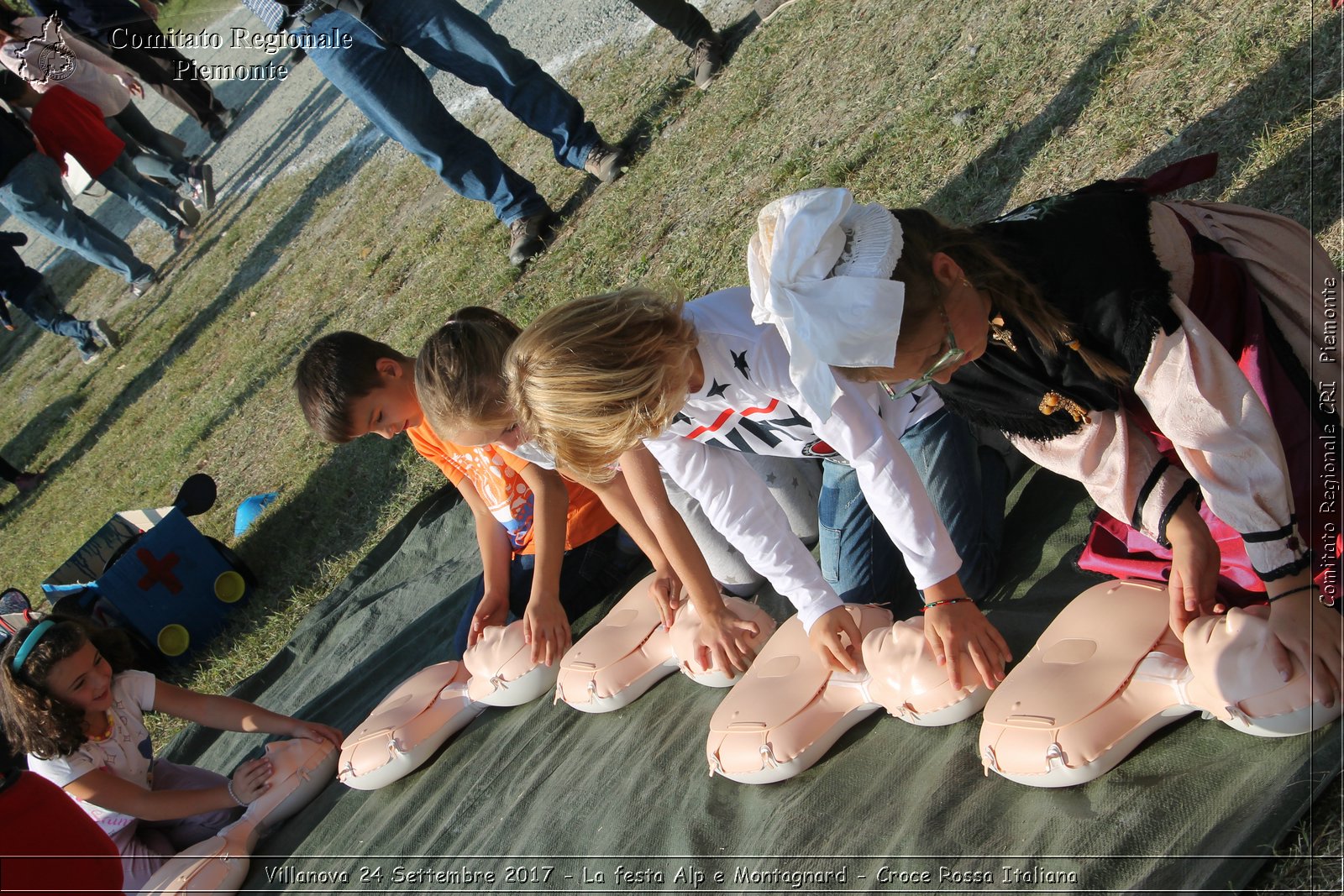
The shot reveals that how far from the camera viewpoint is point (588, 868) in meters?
1.86

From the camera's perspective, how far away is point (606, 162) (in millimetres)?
4172

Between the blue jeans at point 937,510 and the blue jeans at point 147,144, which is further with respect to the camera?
the blue jeans at point 147,144

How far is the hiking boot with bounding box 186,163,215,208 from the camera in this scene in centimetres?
766

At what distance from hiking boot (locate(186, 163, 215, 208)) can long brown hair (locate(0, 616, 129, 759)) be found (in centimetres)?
623

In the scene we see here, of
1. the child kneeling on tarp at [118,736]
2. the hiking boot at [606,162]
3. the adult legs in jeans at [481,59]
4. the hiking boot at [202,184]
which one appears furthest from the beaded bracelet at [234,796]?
the hiking boot at [202,184]

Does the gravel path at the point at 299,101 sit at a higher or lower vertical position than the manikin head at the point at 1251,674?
higher

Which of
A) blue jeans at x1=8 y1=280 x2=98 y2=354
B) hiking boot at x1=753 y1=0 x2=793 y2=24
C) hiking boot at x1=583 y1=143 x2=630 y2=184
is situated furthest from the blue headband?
blue jeans at x1=8 y1=280 x2=98 y2=354

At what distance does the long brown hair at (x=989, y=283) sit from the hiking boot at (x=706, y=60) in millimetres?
3060

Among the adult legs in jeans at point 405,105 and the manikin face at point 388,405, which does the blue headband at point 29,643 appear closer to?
the manikin face at point 388,405

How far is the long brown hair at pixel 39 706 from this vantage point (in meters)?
2.26

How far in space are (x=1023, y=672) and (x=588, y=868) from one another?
88 centimetres

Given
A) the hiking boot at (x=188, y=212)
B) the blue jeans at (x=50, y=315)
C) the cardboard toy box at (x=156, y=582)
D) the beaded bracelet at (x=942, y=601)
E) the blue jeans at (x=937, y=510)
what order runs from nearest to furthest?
the beaded bracelet at (x=942, y=601)
the blue jeans at (x=937, y=510)
the cardboard toy box at (x=156, y=582)
the blue jeans at (x=50, y=315)
the hiking boot at (x=188, y=212)

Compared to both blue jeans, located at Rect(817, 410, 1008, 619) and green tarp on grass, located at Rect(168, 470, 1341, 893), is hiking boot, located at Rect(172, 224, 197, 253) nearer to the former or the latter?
green tarp on grass, located at Rect(168, 470, 1341, 893)

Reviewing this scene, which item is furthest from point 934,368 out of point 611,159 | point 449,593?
point 611,159
